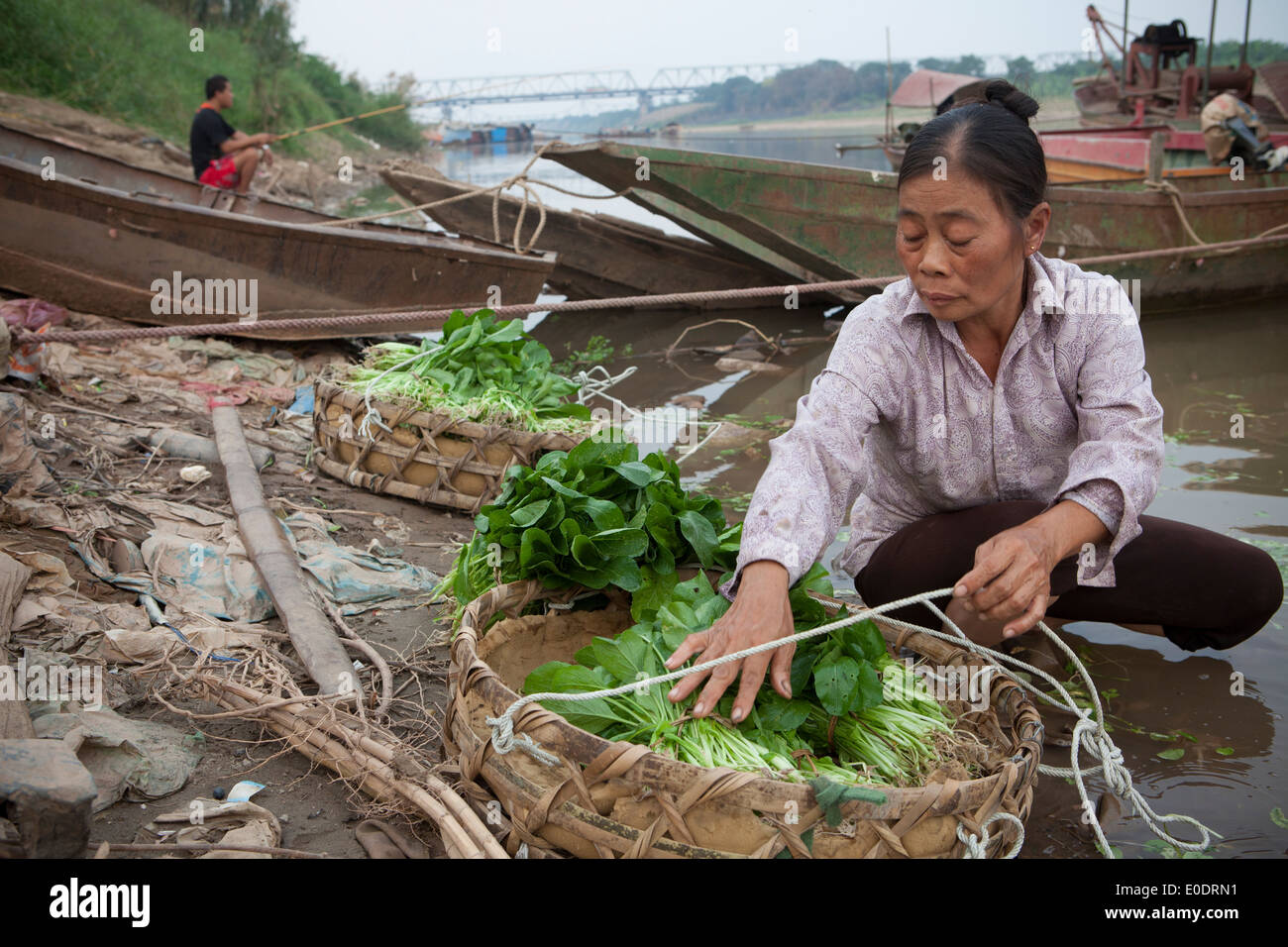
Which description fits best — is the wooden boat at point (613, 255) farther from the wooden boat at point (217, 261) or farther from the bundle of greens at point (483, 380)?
the bundle of greens at point (483, 380)

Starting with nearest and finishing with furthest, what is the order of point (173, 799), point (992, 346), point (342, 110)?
point (173, 799) < point (992, 346) < point (342, 110)

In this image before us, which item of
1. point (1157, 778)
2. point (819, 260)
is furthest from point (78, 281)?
point (1157, 778)

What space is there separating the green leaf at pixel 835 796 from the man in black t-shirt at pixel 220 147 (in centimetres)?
834

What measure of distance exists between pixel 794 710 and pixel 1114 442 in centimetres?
85

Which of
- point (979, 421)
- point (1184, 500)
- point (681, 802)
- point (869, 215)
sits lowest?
point (1184, 500)

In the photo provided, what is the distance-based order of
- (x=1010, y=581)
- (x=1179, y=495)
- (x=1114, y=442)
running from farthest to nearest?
(x=1179, y=495) < (x=1114, y=442) < (x=1010, y=581)

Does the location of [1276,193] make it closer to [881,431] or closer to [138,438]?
[881,431]

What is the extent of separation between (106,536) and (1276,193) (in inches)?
360

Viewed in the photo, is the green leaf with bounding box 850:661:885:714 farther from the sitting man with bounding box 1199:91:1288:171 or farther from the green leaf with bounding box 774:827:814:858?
the sitting man with bounding box 1199:91:1288:171

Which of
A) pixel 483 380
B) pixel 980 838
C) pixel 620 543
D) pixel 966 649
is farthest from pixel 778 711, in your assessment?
pixel 483 380

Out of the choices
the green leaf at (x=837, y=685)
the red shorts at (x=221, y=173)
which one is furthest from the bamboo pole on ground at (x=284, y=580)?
the red shorts at (x=221, y=173)

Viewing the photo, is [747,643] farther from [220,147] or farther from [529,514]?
[220,147]

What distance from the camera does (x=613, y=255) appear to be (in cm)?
899

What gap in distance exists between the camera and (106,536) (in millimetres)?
3027
